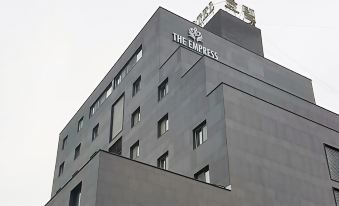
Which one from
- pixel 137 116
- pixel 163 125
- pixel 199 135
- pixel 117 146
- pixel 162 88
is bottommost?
pixel 199 135

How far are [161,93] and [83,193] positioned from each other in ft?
57.7

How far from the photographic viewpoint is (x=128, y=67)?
5547 centimetres

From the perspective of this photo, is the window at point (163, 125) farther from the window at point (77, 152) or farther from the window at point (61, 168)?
the window at point (61, 168)

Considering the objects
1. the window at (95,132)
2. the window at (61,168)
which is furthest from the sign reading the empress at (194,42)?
the window at (61,168)

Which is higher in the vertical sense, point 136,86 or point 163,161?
point 136,86

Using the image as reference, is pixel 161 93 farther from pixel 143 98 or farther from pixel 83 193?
pixel 83 193

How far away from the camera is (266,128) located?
125 ft

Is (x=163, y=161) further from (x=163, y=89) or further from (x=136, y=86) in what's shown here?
(x=136, y=86)

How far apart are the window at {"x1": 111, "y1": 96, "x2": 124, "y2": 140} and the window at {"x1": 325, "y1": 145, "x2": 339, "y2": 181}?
66.8ft

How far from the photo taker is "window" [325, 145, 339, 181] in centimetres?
4019

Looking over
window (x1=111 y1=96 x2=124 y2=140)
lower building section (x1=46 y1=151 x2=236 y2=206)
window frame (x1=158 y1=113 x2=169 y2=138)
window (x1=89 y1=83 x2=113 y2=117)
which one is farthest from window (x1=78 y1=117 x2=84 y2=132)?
lower building section (x1=46 y1=151 x2=236 y2=206)

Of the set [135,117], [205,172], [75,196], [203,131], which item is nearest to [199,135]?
[203,131]

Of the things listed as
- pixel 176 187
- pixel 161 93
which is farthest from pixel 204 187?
pixel 161 93

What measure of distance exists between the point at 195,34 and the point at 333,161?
1790cm
